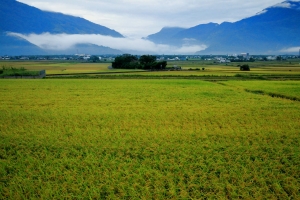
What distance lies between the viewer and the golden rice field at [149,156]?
6016 mm

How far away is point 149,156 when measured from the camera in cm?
795

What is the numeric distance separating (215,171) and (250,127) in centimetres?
539

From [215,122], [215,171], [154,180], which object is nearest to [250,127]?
[215,122]

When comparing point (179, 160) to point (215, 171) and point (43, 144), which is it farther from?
point (43, 144)

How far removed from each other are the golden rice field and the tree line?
64.7 metres

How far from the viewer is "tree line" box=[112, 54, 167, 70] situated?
253ft

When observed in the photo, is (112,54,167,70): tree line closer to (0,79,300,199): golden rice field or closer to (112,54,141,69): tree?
(112,54,141,69): tree

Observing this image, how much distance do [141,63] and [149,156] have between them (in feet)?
255

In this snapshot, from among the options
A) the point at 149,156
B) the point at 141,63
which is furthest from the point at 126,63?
the point at 149,156

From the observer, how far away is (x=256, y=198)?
18.7 feet

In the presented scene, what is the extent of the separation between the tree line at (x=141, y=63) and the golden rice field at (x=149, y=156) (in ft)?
212

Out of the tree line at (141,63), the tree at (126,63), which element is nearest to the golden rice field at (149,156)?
the tree line at (141,63)

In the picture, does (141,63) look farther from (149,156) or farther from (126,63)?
(149,156)

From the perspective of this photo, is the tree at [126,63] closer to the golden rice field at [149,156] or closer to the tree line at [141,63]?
the tree line at [141,63]
